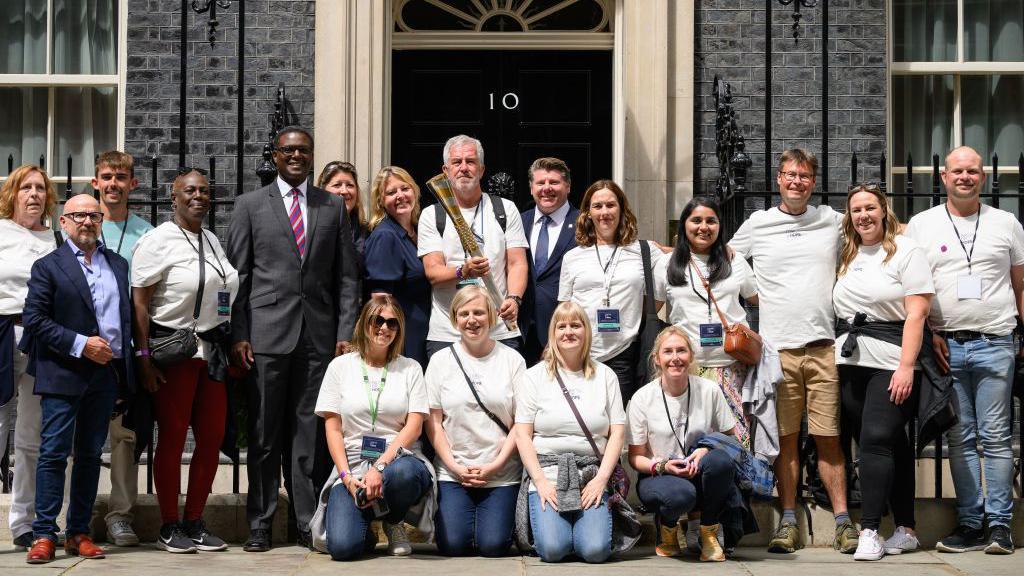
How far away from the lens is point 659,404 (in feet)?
21.7

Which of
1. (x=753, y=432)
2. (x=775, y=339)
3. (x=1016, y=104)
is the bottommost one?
(x=753, y=432)

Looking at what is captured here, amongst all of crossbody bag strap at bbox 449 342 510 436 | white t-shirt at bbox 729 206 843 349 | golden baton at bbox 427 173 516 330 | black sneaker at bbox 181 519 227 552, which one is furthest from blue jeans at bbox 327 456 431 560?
white t-shirt at bbox 729 206 843 349

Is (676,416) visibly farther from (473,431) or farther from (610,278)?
(473,431)

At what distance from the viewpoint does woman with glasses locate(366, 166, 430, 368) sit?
274 inches

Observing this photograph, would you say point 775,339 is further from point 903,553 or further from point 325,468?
point 325,468

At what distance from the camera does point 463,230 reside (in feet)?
22.7

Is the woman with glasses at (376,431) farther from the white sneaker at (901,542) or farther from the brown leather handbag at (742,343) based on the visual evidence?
the white sneaker at (901,542)

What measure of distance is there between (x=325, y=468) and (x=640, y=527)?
1524 millimetres

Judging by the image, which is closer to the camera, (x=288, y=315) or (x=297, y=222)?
(x=288, y=315)

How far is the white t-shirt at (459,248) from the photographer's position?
22.7 feet

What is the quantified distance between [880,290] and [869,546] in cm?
119

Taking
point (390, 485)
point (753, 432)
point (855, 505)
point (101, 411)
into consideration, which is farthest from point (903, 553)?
point (101, 411)

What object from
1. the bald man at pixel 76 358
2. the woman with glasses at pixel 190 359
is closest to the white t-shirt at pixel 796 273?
the woman with glasses at pixel 190 359

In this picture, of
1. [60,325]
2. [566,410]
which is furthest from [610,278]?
[60,325]
